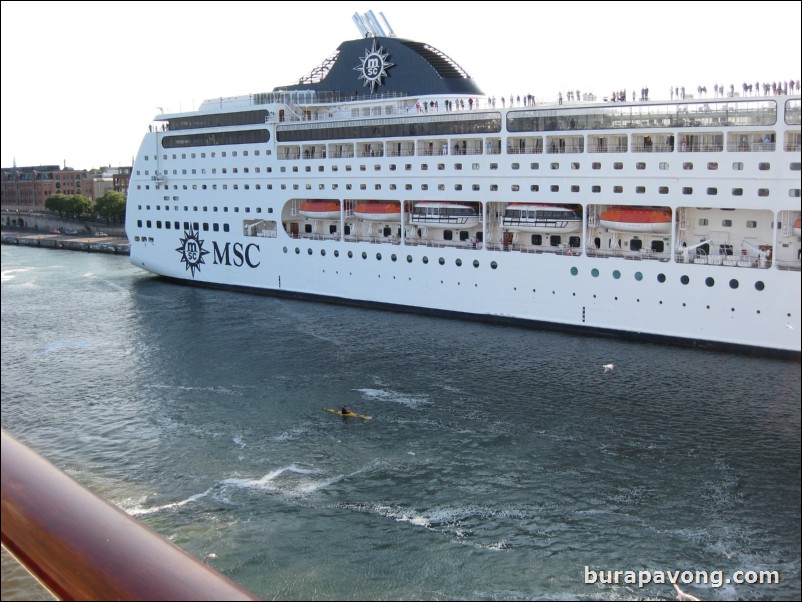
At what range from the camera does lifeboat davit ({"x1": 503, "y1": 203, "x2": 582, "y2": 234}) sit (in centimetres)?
1423

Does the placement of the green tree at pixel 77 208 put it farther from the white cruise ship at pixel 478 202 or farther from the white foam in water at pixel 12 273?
the white cruise ship at pixel 478 202

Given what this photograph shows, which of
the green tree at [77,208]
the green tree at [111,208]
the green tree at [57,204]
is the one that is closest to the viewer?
the green tree at [111,208]

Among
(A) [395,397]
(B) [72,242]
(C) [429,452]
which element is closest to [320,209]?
(A) [395,397]

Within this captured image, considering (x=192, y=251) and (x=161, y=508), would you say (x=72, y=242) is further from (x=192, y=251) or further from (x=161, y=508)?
(x=161, y=508)

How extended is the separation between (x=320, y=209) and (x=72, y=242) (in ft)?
69.4

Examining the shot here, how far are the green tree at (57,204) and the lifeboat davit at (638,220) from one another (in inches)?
1368

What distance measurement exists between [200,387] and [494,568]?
636 centimetres

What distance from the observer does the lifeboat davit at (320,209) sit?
1767 cm

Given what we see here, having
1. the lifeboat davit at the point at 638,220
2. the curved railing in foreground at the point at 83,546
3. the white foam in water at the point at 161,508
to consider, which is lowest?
the white foam in water at the point at 161,508

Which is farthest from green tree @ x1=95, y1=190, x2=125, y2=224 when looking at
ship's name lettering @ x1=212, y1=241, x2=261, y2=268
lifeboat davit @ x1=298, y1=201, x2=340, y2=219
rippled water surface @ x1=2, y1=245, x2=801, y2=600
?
rippled water surface @ x1=2, y1=245, x2=801, y2=600

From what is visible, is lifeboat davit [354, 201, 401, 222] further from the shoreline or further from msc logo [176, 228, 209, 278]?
the shoreline

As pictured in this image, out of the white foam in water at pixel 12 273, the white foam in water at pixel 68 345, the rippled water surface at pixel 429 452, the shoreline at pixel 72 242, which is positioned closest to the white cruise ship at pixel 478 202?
the rippled water surface at pixel 429 452

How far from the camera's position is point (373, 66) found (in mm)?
19188

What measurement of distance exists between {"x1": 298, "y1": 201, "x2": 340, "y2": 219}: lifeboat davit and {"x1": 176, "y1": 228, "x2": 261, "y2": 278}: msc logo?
166 cm
